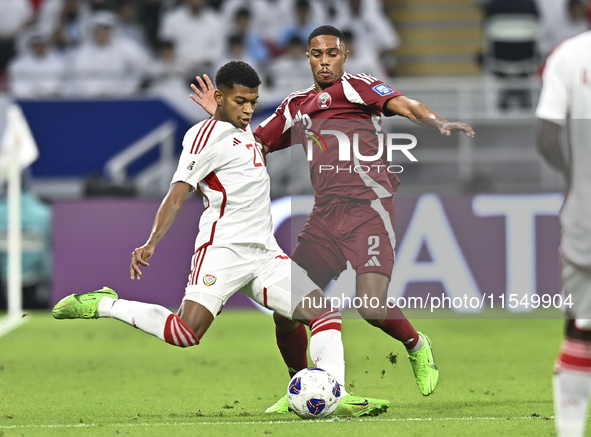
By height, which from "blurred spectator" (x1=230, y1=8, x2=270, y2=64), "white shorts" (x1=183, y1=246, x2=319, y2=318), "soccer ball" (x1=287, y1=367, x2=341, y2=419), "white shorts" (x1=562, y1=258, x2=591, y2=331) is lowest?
"soccer ball" (x1=287, y1=367, x2=341, y2=419)

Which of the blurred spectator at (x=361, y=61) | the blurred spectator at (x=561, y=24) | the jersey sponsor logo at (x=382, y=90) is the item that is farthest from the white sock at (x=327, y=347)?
the blurred spectator at (x=561, y=24)

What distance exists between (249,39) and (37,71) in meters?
3.07

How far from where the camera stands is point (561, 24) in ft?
48.4

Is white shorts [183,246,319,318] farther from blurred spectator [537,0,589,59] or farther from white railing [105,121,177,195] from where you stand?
blurred spectator [537,0,589,59]

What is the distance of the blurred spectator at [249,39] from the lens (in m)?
14.2

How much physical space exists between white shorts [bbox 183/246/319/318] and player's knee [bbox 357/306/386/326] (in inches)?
12.3

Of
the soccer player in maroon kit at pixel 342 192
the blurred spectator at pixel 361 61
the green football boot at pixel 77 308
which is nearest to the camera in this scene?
the green football boot at pixel 77 308

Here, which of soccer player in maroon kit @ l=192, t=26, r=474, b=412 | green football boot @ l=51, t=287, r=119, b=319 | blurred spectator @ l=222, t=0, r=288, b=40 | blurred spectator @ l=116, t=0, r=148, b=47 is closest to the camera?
green football boot @ l=51, t=287, r=119, b=319

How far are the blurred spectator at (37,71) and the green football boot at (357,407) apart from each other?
8.84m

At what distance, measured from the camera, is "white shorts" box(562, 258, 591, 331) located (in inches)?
163

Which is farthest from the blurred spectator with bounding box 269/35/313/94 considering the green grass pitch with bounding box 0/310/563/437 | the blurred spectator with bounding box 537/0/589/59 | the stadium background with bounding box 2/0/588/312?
the blurred spectator with bounding box 537/0/589/59

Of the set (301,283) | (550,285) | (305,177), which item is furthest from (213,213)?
(305,177)

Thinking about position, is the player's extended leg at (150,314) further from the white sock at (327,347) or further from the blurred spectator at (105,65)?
the blurred spectator at (105,65)

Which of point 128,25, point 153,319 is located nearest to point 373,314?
point 153,319
